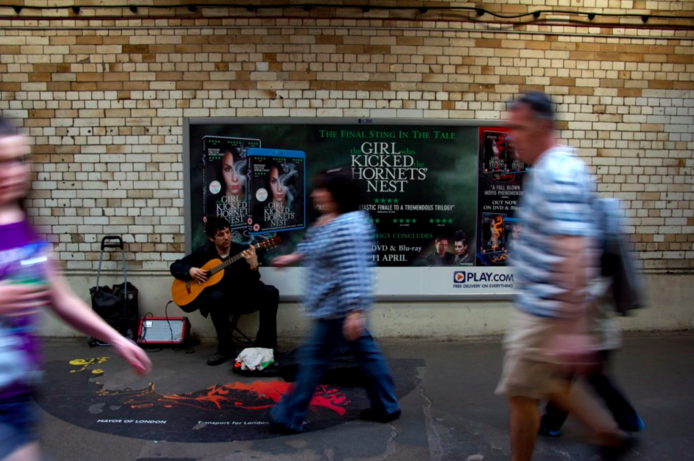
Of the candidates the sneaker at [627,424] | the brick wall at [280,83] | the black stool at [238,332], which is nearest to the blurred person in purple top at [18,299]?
the sneaker at [627,424]

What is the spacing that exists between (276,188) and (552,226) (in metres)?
4.31

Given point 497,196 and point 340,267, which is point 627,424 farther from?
point 497,196

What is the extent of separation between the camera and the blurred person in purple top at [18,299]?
1.78 meters

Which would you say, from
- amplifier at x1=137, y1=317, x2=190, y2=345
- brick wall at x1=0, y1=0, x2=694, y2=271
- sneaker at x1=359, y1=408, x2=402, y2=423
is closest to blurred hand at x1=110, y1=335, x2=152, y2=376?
sneaker at x1=359, y1=408, x2=402, y2=423

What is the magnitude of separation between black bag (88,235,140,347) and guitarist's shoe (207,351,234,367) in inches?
43.7

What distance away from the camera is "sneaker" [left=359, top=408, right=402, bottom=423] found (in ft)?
13.6

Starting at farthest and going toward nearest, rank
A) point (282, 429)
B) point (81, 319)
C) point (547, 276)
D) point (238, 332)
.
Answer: point (238, 332) < point (282, 429) < point (547, 276) < point (81, 319)

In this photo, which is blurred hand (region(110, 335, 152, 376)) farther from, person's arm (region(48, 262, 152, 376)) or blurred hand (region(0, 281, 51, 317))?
blurred hand (region(0, 281, 51, 317))

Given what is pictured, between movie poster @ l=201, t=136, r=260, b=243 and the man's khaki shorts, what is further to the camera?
movie poster @ l=201, t=136, r=260, b=243

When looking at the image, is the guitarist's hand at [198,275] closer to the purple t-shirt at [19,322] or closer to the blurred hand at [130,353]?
the blurred hand at [130,353]

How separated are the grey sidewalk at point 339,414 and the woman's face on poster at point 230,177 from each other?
1764 millimetres

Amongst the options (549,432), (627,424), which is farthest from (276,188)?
(627,424)

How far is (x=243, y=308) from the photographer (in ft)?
19.3

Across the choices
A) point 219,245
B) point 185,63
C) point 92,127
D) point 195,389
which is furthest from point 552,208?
point 92,127
